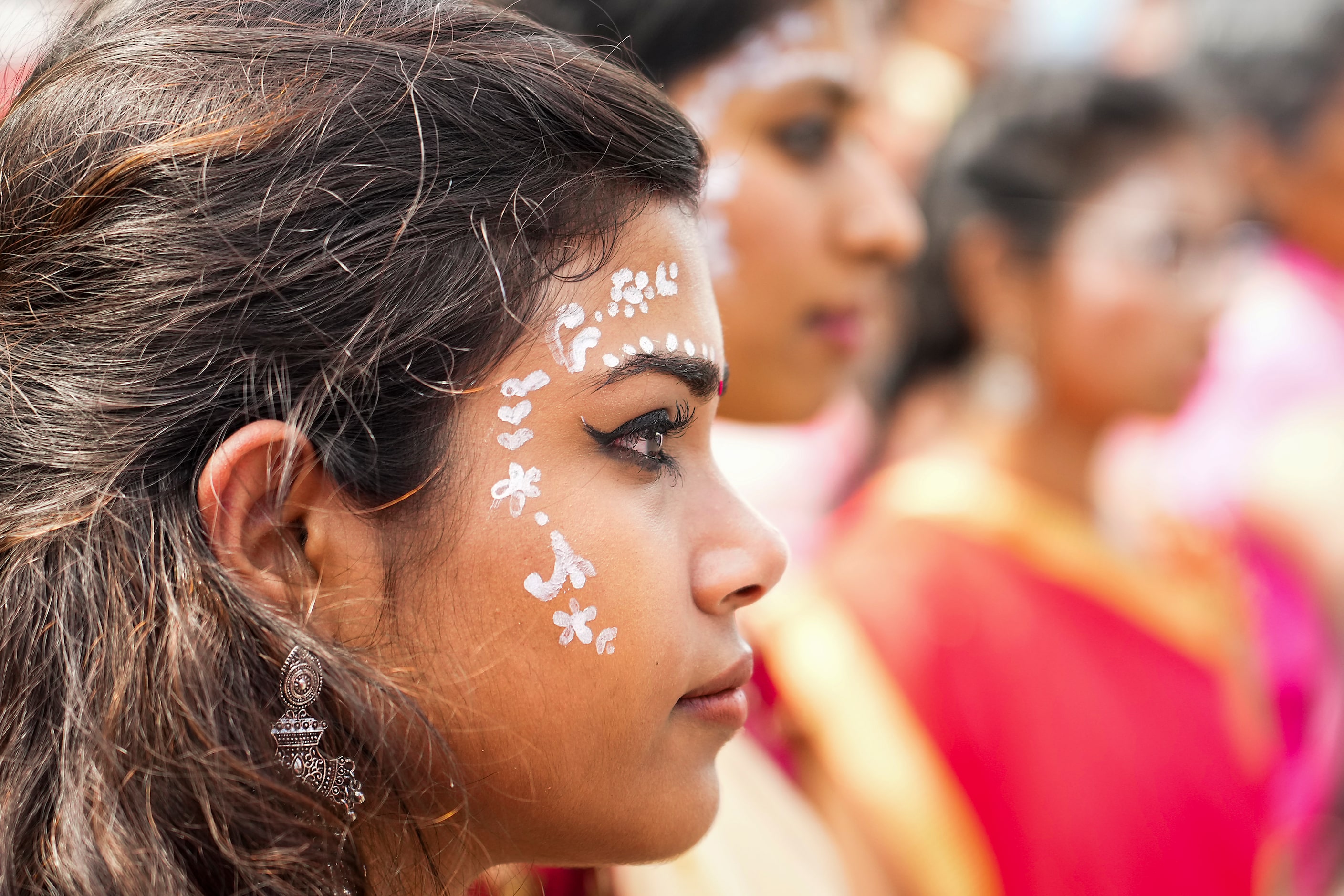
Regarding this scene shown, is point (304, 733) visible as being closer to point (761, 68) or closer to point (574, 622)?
point (574, 622)

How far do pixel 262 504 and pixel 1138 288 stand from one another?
6.48 feet

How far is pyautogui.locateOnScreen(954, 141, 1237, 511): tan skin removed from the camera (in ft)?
7.95

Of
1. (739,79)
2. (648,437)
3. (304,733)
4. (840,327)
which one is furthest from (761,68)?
(304,733)

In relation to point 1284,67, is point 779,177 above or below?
below

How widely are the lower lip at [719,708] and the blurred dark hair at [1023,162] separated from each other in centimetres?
169

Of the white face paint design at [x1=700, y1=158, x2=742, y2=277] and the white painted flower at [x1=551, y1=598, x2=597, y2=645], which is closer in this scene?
the white painted flower at [x1=551, y1=598, x2=597, y2=645]

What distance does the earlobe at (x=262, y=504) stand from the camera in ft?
3.15

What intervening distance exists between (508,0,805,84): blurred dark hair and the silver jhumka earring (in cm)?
111

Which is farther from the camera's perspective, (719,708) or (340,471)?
(719,708)

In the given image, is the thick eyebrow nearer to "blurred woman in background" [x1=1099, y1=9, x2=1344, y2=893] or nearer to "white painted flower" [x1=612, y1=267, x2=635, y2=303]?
"white painted flower" [x1=612, y1=267, x2=635, y2=303]

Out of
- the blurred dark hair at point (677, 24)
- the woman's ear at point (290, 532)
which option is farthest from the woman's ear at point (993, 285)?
the woman's ear at point (290, 532)

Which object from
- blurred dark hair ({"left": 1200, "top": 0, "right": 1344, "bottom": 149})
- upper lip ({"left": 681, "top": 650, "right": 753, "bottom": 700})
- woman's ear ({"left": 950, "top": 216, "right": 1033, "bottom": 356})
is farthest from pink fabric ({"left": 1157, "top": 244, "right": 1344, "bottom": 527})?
upper lip ({"left": 681, "top": 650, "right": 753, "bottom": 700})

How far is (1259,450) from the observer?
122 inches

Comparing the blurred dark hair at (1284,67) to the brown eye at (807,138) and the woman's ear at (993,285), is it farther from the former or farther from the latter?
the brown eye at (807,138)
